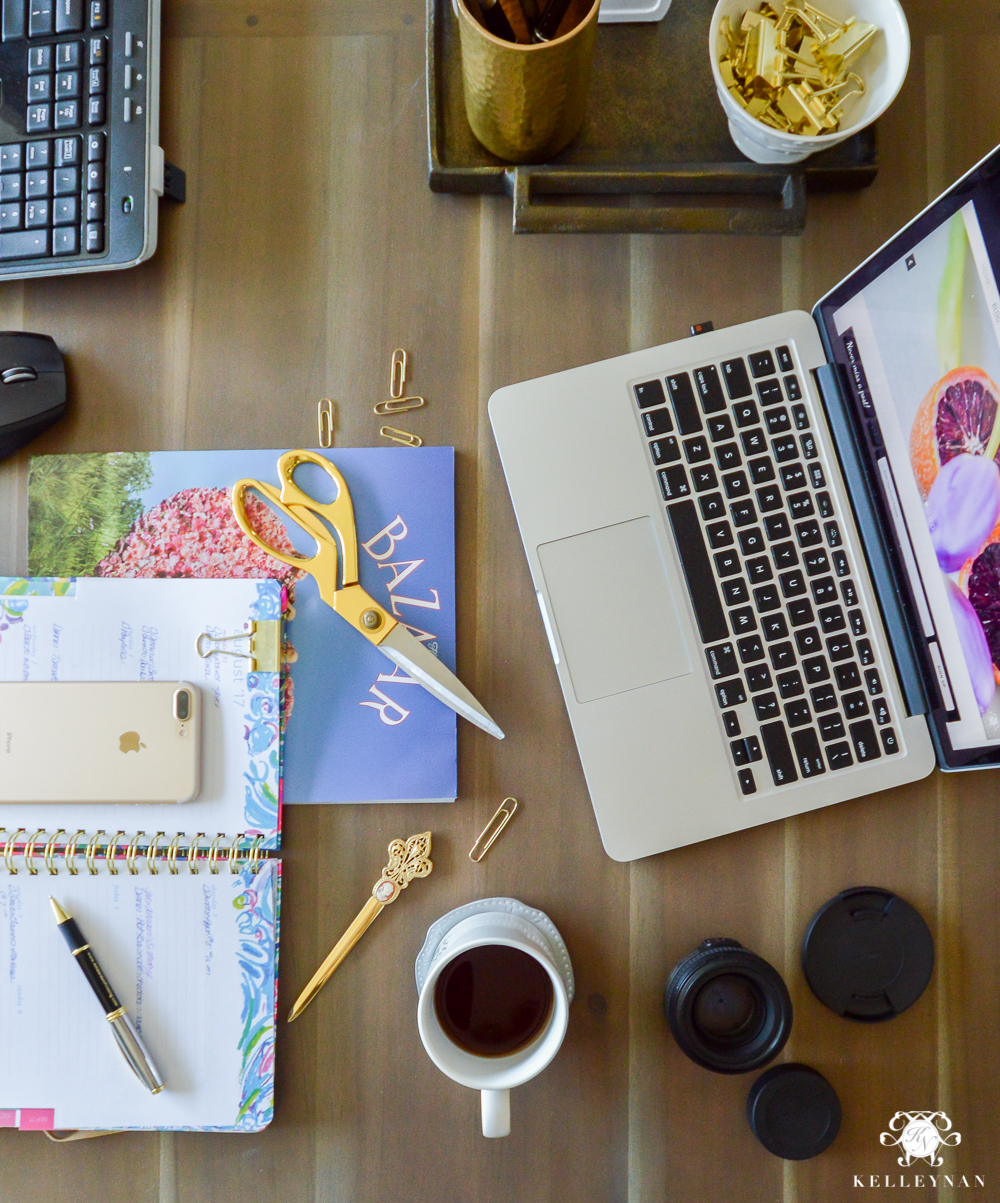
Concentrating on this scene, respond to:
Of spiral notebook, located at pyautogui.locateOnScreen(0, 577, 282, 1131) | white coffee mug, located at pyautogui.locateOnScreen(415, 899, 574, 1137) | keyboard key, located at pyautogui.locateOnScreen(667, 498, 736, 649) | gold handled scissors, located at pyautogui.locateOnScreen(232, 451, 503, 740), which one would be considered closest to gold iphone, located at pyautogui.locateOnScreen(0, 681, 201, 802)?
spiral notebook, located at pyautogui.locateOnScreen(0, 577, 282, 1131)

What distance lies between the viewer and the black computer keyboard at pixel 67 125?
0.66 meters

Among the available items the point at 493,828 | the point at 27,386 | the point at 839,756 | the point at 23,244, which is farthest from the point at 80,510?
the point at 839,756

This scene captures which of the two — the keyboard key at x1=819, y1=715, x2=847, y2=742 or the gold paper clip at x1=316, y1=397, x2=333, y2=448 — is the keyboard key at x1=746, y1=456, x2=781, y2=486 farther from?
the gold paper clip at x1=316, y1=397, x2=333, y2=448

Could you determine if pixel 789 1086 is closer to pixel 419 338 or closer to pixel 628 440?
pixel 628 440

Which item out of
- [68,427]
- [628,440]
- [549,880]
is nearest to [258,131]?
[68,427]

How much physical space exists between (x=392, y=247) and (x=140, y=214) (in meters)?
0.20

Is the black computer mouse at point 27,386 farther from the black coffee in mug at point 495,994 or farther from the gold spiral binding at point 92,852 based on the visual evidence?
the black coffee in mug at point 495,994

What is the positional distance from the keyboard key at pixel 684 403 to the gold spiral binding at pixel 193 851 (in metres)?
0.52

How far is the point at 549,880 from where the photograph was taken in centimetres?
68

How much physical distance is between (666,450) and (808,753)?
27 cm

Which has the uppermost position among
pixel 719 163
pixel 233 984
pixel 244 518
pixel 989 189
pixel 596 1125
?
pixel 719 163

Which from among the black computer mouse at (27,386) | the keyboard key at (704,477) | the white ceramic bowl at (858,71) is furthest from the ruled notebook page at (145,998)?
the white ceramic bowl at (858,71)

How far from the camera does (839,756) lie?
26.1 inches

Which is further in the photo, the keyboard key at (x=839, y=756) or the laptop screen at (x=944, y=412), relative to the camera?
the keyboard key at (x=839, y=756)
